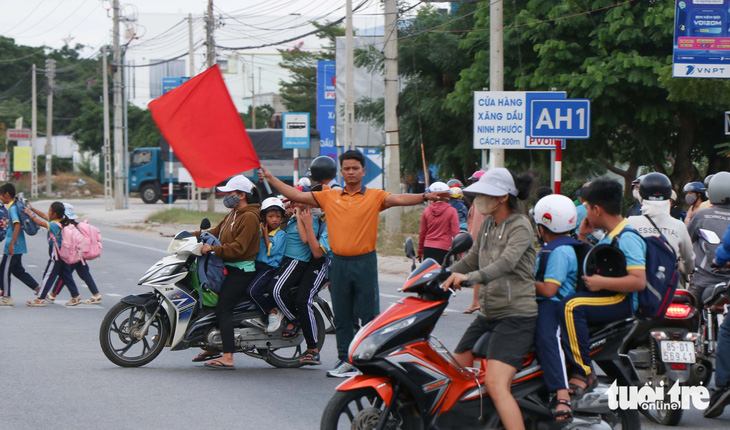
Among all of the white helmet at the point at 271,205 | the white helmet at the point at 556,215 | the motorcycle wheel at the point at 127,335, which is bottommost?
the motorcycle wheel at the point at 127,335

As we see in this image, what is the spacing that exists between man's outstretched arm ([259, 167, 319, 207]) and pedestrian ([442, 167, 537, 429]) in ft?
7.57

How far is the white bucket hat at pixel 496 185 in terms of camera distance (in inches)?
206

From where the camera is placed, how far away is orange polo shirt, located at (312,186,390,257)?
7336 millimetres

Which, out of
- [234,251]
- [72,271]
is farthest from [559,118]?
[72,271]

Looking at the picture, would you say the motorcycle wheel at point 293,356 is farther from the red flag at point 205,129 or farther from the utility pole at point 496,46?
the utility pole at point 496,46

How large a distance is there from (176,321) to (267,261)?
0.98 meters

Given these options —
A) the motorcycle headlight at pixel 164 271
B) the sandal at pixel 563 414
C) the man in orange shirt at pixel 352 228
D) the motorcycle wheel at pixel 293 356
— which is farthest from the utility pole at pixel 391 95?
the sandal at pixel 563 414

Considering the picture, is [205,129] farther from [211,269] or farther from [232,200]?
[211,269]

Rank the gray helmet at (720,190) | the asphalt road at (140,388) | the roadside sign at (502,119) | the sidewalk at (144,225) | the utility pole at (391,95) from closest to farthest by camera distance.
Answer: the asphalt road at (140,388)
the gray helmet at (720,190)
the roadside sign at (502,119)
the sidewalk at (144,225)
the utility pole at (391,95)

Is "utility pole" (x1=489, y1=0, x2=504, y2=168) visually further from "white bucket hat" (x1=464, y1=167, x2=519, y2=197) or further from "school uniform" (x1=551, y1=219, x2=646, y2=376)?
"white bucket hat" (x1=464, y1=167, x2=519, y2=197)

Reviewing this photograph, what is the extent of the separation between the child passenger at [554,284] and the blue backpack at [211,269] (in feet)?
11.6

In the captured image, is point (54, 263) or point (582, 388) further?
point (54, 263)

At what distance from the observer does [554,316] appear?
5.29 meters

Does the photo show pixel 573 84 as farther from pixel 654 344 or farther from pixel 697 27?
pixel 654 344
